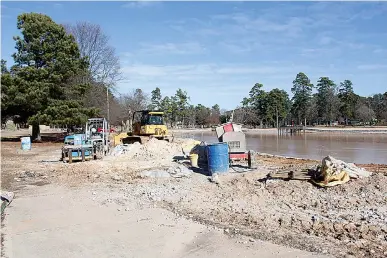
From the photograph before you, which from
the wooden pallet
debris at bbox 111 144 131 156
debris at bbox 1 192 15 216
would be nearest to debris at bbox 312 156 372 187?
debris at bbox 1 192 15 216

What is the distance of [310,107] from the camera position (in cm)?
9650

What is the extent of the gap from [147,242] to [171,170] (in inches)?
274

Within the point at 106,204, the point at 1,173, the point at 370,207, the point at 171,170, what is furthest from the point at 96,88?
the point at 370,207

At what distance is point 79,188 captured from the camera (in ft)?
35.9

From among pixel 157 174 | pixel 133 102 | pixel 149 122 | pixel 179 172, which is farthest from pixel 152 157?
pixel 133 102

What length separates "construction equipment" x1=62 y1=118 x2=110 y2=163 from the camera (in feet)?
57.7

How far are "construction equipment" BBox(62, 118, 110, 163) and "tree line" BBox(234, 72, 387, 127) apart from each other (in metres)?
77.3

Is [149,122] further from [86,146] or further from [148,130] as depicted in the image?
[86,146]

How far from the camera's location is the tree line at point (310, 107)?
95062 millimetres

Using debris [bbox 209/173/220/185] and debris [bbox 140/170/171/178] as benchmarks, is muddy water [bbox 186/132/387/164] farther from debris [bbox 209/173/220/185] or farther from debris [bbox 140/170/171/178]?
debris [bbox 140/170/171/178]

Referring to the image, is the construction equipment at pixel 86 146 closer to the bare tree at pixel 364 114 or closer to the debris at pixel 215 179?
the debris at pixel 215 179

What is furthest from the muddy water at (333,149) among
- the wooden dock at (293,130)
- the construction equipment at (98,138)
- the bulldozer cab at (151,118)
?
the wooden dock at (293,130)

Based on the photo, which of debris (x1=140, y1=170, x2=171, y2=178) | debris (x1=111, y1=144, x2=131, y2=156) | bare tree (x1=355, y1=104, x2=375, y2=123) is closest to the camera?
debris (x1=140, y1=170, x2=171, y2=178)

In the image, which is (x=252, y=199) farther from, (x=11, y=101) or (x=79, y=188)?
(x=11, y=101)
